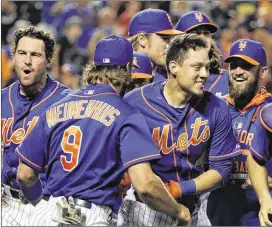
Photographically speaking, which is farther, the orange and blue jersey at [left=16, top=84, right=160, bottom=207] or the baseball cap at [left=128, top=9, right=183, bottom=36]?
the baseball cap at [left=128, top=9, right=183, bottom=36]

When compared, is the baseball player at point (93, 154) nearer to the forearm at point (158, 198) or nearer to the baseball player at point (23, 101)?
the forearm at point (158, 198)

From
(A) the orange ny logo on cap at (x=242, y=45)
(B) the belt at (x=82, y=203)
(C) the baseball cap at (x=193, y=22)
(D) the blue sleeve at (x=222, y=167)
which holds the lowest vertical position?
(B) the belt at (x=82, y=203)

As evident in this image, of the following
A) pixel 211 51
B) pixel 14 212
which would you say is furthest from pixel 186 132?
pixel 14 212

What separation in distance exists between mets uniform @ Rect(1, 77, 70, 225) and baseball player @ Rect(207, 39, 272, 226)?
1384 millimetres

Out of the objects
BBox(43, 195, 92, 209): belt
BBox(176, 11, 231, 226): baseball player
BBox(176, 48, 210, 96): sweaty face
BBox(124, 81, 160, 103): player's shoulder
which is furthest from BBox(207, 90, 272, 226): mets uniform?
BBox(43, 195, 92, 209): belt

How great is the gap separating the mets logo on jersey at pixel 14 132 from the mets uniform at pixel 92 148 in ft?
3.42

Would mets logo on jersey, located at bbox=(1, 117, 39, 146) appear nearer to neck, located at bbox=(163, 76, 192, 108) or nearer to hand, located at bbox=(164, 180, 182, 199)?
neck, located at bbox=(163, 76, 192, 108)

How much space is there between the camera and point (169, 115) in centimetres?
559

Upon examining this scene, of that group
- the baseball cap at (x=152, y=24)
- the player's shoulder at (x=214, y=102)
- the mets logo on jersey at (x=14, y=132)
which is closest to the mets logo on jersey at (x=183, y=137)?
the player's shoulder at (x=214, y=102)

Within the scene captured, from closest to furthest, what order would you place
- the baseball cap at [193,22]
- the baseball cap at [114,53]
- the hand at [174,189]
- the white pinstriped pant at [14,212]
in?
the baseball cap at [114,53]
the hand at [174,189]
the white pinstriped pant at [14,212]
the baseball cap at [193,22]

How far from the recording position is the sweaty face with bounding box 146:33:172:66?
289 inches

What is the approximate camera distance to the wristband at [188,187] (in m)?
5.41

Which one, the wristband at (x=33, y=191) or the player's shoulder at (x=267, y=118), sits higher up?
the player's shoulder at (x=267, y=118)

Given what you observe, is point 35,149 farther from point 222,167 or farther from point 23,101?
point 222,167
